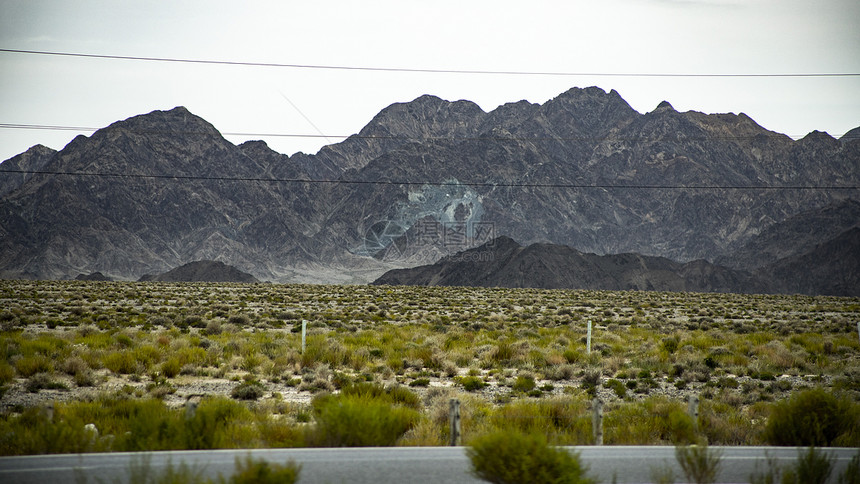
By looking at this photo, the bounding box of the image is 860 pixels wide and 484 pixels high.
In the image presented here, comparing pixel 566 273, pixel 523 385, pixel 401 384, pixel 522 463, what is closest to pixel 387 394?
pixel 401 384

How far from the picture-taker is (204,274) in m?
123

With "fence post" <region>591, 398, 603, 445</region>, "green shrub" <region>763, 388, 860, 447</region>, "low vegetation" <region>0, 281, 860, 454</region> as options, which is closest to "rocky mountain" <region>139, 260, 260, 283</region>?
"low vegetation" <region>0, 281, 860, 454</region>

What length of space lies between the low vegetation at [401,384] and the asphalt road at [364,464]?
661 mm

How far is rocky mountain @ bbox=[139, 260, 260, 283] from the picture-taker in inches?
4803

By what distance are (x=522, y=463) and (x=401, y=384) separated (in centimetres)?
1061

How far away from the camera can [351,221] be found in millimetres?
187625

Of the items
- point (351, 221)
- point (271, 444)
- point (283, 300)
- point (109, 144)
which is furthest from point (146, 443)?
point (109, 144)

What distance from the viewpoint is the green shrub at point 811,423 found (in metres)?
11.9

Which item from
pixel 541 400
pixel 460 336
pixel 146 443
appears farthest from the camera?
pixel 460 336

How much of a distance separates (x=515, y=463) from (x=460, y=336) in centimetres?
2145

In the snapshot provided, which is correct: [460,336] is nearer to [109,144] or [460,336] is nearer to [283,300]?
[283,300]

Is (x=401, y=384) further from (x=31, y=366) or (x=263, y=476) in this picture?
(x=263, y=476)

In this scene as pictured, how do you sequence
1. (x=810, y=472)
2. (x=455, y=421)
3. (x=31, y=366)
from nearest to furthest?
(x=810, y=472) < (x=455, y=421) < (x=31, y=366)

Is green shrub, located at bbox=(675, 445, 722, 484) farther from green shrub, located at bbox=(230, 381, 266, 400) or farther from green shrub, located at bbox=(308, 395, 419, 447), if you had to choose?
green shrub, located at bbox=(230, 381, 266, 400)
